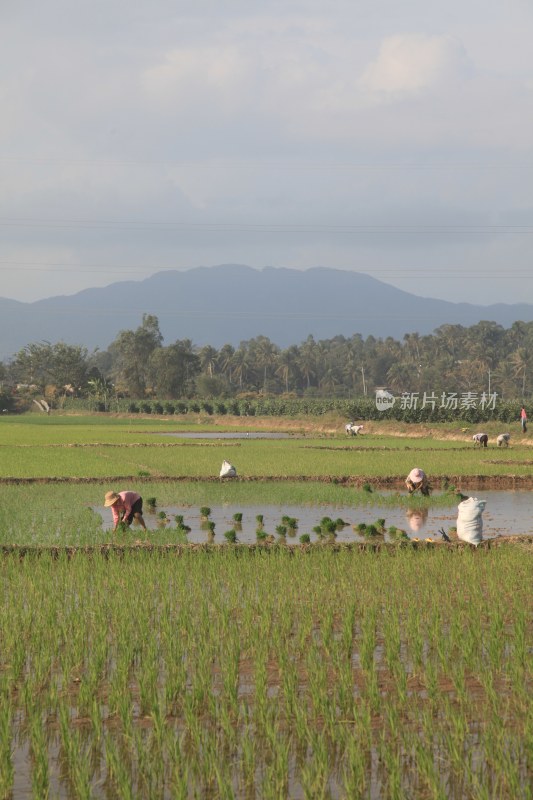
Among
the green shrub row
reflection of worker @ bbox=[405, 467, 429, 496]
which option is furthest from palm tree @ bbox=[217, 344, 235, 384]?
reflection of worker @ bbox=[405, 467, 429, 496]

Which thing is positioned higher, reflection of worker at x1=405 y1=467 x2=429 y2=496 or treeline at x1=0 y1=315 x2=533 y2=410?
treeline at x1=0 y1=315 x2=533 y2=410

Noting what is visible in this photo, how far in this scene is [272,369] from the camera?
399 ft

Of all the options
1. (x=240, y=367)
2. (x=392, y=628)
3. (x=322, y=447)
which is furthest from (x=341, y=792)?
(x=240, y=367)

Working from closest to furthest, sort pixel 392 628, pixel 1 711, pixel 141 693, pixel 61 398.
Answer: pixel 1 711
pixel 141 693
pixel 392 628
pixel 61 398

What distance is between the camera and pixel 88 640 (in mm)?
7297

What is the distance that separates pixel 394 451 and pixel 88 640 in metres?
22.1

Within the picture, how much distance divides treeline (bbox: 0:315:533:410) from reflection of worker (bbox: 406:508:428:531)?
57910mm

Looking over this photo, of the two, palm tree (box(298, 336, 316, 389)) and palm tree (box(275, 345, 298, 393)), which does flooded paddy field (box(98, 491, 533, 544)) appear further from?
palm tree (box(298, 336, 316, 389))

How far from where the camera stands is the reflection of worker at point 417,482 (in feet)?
54.5

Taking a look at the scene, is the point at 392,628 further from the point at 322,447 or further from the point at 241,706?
the point at 322,447

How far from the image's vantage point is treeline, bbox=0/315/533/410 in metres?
89.2

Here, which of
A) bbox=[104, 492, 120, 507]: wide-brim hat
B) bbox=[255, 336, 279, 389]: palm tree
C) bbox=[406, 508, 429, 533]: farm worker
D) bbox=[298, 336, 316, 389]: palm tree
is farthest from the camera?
bbox=[255, 336, 279, 389]: palm tree

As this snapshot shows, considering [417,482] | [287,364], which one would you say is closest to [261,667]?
[417,482]

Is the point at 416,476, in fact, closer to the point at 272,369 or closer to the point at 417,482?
the point at 417,482
